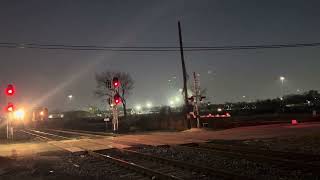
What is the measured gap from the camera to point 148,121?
62.9 metres

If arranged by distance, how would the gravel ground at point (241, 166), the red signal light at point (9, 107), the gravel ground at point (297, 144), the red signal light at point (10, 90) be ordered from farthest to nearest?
the red signal light at point (9, 107) < the red signal light at point (10, 90) < the gravel ground at point (297, 144) < the gravel ground at point (241, 166)

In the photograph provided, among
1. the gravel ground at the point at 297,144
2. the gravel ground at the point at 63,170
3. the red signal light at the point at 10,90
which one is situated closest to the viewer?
the gravel ground at the point at 63,170

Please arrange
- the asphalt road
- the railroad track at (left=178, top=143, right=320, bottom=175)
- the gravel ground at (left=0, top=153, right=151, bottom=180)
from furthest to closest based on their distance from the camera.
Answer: the asphalt road
the gravel ground at (left=0, top=153, right=151, bottom=180)
the railroad track at (left=178, top=143, right=320, bottom=175)

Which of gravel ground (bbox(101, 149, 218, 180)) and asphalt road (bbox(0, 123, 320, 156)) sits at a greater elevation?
asphalt road (bbox(0, 123, 320, 156))

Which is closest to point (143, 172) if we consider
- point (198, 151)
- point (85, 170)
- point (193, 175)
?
point (193, 175)

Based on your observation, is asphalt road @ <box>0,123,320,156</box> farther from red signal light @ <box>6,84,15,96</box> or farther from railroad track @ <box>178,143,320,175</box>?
railroad track @ <box>178,143,320,175</box>

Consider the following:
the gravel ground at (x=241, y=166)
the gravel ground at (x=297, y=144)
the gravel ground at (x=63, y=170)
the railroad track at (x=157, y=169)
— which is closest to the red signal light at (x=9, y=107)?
the gravel ground at (x=63, y=170)

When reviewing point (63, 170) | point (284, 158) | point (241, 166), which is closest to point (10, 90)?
point (63, 170)

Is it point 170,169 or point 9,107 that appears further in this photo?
point 9,107

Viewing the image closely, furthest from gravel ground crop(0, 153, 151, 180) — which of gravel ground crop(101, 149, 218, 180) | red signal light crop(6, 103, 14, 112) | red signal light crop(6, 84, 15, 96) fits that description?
red signal light crop(6, 103, 14, 112)

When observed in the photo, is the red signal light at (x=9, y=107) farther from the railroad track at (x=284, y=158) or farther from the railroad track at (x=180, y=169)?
the railroad track at (x=284, y=158)

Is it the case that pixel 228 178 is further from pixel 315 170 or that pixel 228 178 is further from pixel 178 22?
pixel 178 22

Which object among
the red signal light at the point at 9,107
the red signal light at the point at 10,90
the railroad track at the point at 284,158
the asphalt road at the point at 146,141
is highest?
the red signal light at the point at 10,90

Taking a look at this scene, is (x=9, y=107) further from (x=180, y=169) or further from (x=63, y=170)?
(x=180, y=169)
